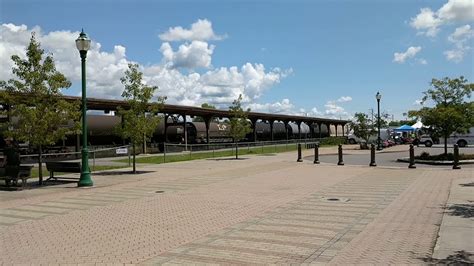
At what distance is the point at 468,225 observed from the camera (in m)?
8.47

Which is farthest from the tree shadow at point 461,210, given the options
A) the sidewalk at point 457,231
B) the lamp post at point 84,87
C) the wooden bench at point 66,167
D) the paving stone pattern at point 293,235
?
the wooden bench at point 66,167

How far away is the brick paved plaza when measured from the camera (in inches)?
267

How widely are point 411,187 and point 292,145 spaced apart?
35880 millimetres

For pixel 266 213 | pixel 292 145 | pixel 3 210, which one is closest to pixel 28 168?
pixel 3 210

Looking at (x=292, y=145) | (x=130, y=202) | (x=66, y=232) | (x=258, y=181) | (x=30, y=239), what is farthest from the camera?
(x=292, y=145)

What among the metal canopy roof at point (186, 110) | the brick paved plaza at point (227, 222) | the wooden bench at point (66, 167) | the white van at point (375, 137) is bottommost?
the brick paved plaza at point (227, 222)

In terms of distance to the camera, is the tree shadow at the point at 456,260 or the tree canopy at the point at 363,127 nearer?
the tree shadow at the point at 456,260

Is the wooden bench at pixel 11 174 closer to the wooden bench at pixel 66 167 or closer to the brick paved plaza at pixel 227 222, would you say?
the brick paved plaza at pixel 227 222

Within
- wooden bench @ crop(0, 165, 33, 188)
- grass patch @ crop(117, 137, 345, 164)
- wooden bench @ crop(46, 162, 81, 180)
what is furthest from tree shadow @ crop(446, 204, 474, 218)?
grass patch @ crop(117, 137, 345, 164)

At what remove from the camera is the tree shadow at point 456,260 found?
19.9ft

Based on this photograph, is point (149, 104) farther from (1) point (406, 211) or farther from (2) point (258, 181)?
(1) point (406, 211)

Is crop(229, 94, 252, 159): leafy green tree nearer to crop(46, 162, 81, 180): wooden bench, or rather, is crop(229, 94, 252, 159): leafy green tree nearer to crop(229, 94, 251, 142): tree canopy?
crop(229, 94, 251, 142): tree canopy

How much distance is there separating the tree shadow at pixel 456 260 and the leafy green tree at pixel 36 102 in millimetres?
13387

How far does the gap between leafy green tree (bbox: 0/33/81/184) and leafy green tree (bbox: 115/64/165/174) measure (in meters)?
4.93
